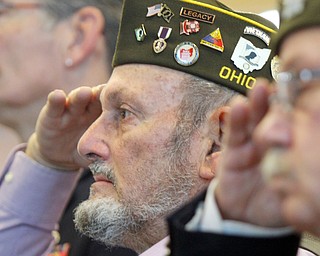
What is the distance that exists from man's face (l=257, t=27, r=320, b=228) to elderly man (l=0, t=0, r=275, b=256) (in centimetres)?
59

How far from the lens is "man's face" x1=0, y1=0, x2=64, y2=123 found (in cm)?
201

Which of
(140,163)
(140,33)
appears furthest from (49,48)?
(140,163)

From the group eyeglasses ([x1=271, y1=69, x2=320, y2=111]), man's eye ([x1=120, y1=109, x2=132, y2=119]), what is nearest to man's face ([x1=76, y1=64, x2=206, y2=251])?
man's eye ([x1=120, y1=109, x2=132, y2=119])

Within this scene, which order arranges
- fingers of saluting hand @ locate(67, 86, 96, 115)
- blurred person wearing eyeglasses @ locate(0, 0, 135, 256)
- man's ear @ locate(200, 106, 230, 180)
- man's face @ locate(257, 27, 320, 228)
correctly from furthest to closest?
blurred person wearing eyeglasses @ locate(0, 0, 135, 256) < fingers of saluting hand @ locate(67, 86, 96, 115) < man's ear @ locate(200, 106, 230, 180) < man's face @ locate(257, 27, 320, 228)

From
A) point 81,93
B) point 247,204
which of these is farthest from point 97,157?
point 247,204

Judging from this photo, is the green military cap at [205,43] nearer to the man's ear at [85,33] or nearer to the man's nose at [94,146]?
the man's nose at [94,146]

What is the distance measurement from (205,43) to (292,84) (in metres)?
0.65

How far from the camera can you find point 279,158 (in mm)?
729

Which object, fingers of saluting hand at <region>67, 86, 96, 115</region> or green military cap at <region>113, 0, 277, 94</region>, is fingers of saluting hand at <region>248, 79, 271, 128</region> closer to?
green military cap at <region>113, 0, 277, 94</region>

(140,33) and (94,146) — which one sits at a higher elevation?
(140,33)

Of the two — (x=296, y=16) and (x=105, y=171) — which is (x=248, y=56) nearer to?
(x=105, y=171)

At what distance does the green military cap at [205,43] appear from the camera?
4.51ft

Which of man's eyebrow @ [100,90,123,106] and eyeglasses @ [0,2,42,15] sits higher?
man's eyebrow @ [100,90,123,106]

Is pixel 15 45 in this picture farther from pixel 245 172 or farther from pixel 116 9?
pixel 245 172
